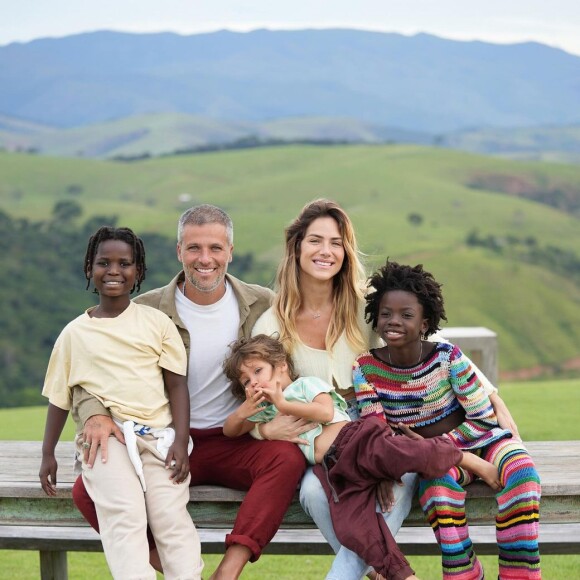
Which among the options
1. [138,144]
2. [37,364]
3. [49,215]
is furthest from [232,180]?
[138,144]

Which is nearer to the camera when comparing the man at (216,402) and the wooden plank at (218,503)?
the man at (216,402)

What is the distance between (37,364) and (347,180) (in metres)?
54.8

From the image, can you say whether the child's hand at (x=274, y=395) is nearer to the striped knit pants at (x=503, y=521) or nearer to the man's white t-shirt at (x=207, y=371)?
the man's white t-shirt at (x=207, y=371)

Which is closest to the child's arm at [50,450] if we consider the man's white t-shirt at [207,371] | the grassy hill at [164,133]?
the man's white t-shirt at [207,371]

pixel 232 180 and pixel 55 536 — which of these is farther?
pixel 232 180

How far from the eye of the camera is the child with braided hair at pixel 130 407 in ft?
11.2

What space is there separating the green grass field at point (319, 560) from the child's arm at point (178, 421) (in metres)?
2.01

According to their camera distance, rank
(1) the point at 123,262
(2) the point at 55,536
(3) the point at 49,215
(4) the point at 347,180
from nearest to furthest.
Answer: (1) the point at 123,262 → (2) the point at 55,536 → (3) the point at 49,215 → (4) the point at 347,180

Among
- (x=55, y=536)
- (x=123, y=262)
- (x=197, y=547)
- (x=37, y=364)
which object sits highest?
(x=123, y=262)

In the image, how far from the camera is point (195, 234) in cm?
391

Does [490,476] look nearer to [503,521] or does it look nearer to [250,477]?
[503,521]

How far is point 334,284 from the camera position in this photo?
13.8ft

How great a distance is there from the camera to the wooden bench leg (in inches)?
177

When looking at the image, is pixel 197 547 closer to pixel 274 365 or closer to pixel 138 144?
pixel 274 365
